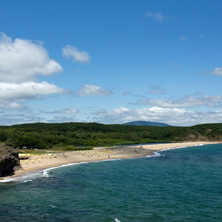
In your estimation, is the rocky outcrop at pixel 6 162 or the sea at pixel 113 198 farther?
the rocky outcrop at pixel 6 162

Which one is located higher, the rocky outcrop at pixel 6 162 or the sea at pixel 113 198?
the rocky outcrop at pixel 6 162

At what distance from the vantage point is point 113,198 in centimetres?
3550

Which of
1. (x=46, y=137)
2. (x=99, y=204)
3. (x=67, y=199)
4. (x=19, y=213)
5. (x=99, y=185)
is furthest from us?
(x=46, y=137)

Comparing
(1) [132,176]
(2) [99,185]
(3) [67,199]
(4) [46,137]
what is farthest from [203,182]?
(4) [46,137]

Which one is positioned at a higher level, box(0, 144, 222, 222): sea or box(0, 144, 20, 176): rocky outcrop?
box(0, 144, 20, 176): rocky outcrop

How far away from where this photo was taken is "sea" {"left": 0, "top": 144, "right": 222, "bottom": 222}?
28203 millimetres

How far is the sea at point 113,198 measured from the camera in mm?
28203

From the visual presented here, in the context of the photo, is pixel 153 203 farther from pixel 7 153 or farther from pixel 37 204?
pixel 7 153

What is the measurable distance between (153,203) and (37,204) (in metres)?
16.1

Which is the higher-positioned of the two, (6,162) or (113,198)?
(6,162)

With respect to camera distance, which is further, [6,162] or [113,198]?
[6,162]

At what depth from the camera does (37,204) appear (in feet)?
108

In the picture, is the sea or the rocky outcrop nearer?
the sea

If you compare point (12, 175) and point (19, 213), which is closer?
point (19, 213)
